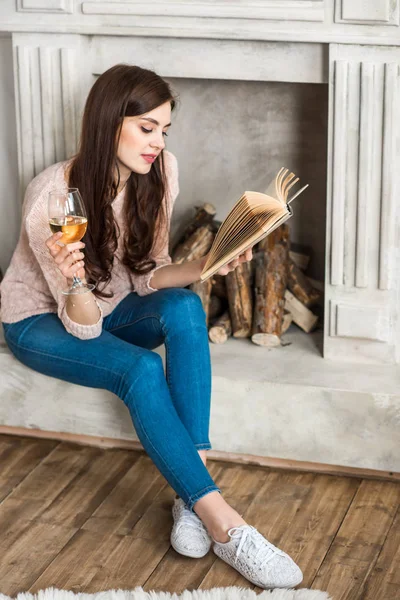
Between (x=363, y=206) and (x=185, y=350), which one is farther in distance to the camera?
(x=363, y=206)

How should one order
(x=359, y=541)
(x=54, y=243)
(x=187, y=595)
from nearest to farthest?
1. (x=187, y=595)
2. (x=54, y=243)
3. (x=359, y=541)

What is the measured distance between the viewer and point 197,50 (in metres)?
2.42

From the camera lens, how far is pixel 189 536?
6.53 feet

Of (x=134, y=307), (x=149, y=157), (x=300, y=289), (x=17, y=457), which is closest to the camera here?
(x=149, y=157)

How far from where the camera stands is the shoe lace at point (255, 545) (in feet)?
6.21

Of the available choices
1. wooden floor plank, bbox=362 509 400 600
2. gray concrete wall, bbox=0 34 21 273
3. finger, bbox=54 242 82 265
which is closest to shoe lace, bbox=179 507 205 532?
wooden floor plank, bbox=362 509 400 600

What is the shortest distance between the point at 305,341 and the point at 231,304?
25cm

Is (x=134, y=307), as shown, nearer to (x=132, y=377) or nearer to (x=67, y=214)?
(x=132, y=377)

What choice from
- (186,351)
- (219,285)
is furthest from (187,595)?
(219,285)

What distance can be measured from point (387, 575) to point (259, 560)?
0.93 feet

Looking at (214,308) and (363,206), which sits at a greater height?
(363,206)

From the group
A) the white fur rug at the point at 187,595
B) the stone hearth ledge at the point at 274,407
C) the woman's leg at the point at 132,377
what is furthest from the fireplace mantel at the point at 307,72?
the white fur rug at the point at 187,595

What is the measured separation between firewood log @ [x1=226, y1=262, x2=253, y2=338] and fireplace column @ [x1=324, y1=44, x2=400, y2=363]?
0.94 ft

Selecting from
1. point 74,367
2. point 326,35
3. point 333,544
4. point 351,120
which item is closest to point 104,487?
point 74,367
